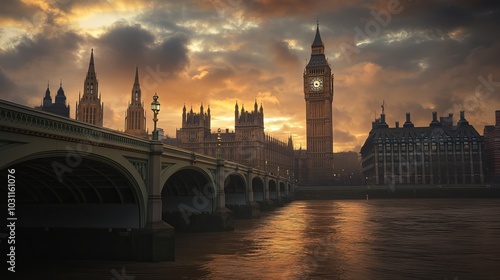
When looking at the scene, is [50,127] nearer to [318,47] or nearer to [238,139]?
[238,139]

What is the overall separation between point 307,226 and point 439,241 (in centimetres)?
1664

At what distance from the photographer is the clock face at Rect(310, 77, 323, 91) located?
181m

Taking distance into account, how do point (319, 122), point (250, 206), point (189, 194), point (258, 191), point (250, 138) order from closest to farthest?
point (189, 194), point (250, 206), point (258, 191), point (250, 138), point (319, 122)

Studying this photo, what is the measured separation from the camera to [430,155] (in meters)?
154

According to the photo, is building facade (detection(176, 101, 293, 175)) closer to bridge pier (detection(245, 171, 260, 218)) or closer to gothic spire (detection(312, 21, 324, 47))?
gothic spire (detection(312, 21, 324, 47))

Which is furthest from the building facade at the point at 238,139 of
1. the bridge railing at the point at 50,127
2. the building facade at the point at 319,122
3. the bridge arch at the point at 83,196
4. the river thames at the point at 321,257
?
the bridge railing at the point at 50,127

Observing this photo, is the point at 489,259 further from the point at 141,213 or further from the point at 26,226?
the point at 26,226

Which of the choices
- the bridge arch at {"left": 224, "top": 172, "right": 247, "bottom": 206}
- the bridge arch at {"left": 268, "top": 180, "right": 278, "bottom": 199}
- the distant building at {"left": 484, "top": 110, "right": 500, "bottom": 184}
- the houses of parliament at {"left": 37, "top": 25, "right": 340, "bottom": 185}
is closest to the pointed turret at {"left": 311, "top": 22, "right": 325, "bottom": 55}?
the houses of parliament at {"left": 37, "top": 25, "right": 340, "bottom": 185}

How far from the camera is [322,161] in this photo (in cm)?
17738

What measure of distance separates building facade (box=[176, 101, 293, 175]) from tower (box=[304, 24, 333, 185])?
16450 millimetres

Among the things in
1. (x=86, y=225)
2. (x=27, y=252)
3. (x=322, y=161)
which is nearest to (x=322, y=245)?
(x=86, y=225)

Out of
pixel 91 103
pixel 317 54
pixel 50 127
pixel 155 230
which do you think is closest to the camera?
pixel 50 127

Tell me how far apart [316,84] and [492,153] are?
68864mm

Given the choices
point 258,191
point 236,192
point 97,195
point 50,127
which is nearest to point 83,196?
point 97,195
